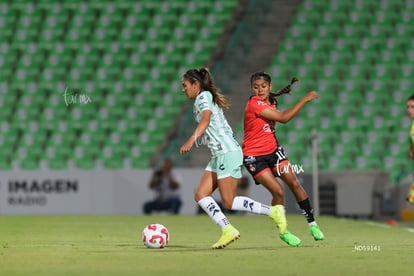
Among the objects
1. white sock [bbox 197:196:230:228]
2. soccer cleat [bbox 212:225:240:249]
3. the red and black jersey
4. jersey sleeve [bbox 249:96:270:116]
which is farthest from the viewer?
the red and black jersey

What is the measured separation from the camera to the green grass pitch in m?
7.38

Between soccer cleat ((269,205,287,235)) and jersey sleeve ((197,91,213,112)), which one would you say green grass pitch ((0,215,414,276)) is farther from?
jersey sleeve ((197,91,213,112))

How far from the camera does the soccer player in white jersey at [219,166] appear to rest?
32.3 feet

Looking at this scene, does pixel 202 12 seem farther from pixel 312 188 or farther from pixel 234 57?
pixel 312 188

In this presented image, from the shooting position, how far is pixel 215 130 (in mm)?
10078

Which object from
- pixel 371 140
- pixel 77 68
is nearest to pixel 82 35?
pixel 77 68

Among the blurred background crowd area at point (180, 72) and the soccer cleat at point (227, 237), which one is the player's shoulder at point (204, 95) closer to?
the soccer cleat at point (227, 237)

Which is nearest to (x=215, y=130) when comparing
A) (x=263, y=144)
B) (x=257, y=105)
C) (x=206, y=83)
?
(x=206, y=83)

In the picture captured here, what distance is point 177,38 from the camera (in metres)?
25.0

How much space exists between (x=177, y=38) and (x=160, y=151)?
3083mm

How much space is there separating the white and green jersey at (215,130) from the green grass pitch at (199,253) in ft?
3.15

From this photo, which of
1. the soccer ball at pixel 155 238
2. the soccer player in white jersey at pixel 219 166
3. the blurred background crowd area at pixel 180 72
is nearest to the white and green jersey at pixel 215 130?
the soccer player in white jersey at pixel 219 166

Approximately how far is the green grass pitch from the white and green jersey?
96cm

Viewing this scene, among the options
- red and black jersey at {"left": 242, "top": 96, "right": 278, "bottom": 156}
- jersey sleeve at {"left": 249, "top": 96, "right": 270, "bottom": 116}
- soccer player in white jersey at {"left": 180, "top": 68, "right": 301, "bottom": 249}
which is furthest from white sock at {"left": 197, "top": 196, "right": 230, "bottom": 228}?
jersey sleeve at {"left": 249, "top": 96, "right": 270, "bottom": 116}
